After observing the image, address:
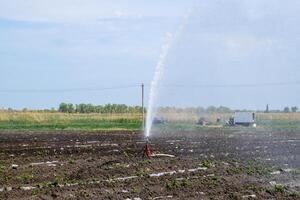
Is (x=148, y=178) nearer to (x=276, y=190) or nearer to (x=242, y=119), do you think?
(x=276, y=190)

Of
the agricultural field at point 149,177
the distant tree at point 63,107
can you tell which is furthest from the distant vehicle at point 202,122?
the agricultural field at point 149,177

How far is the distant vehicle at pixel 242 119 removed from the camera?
77.7 meters

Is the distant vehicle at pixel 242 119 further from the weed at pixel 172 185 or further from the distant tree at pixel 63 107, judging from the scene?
the weed at pixel 172 185

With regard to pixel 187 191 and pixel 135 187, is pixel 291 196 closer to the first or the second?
pixel 187 191

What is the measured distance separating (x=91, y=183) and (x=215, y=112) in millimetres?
78084

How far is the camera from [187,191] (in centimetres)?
1457

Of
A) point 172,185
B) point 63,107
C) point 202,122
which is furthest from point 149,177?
point 63,107

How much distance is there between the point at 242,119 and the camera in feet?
259

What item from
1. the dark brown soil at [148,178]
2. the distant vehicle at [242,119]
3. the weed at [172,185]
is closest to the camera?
the dark brown soil at [148,178]

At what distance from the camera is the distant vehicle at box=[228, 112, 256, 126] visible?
77.7 metres

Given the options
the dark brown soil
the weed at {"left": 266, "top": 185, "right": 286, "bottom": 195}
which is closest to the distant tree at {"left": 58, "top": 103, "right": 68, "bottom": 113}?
the dark brown soil

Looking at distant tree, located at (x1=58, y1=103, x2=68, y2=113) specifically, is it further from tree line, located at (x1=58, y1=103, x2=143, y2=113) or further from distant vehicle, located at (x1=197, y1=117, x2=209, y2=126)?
distant vehicle, located at (x1=197, y1=117, x2=209, y2=126)

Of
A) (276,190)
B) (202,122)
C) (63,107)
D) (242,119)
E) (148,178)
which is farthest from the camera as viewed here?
(63,107)

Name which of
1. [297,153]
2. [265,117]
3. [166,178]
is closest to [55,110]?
[265,117]
